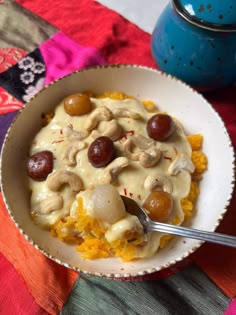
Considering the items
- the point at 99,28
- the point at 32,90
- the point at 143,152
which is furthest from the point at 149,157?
the point at 99,28

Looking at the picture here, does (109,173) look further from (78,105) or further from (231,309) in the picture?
(231,309)

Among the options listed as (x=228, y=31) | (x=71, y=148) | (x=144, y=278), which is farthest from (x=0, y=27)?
(x=144, y=278)

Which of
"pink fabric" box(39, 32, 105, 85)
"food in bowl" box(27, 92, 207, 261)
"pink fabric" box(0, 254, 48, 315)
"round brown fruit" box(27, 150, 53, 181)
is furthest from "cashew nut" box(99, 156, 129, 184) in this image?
"pink fabric" box(39, 32, 105, 85)

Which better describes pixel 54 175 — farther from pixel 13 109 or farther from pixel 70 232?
pixel 13 109

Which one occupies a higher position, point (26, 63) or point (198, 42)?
point (198, 42)

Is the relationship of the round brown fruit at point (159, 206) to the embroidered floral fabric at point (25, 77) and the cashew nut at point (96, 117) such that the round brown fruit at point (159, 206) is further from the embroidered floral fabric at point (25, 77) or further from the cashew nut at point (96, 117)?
the embroidered floral fabric at point (25, 77)

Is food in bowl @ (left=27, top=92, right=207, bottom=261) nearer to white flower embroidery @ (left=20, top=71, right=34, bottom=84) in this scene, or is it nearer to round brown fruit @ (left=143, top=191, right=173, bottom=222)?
round brown fruit @ (left=143, top=191, right=173, bottom=222)
